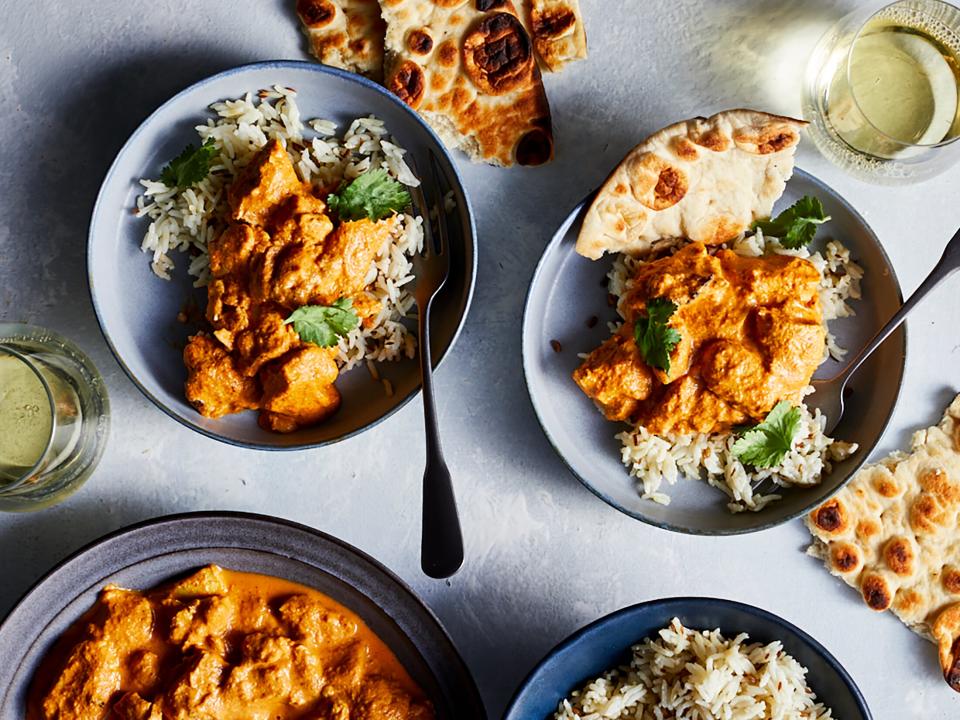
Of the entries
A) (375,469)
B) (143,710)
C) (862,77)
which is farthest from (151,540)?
(862,77)

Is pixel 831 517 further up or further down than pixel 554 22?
further down

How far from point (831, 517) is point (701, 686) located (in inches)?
31.2

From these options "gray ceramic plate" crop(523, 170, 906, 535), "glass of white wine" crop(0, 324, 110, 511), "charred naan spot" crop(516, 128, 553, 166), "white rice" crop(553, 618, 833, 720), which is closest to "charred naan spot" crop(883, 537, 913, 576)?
"gray ceramic plate" crop(523, 170, 906, 535)

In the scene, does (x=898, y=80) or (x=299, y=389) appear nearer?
(x=299, y=389)

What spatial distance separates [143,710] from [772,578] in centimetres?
220

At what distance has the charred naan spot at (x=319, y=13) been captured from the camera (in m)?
3.05

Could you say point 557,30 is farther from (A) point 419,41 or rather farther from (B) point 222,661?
(B) point 222,661

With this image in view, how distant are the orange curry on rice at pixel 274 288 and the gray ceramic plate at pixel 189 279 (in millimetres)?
124

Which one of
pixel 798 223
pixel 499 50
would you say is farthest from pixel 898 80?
pixel 499 50

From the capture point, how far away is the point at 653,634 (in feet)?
9.85

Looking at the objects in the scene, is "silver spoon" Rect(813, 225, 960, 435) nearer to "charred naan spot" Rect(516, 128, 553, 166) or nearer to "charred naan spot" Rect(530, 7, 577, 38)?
"charred naan spot" Rect(516, 128, 553, 166)

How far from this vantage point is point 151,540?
9.47 feet

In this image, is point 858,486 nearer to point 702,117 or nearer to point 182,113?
point 702,117

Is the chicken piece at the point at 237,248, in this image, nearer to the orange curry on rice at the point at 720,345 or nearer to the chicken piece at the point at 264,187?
the chicken piece at the point at 264,187
